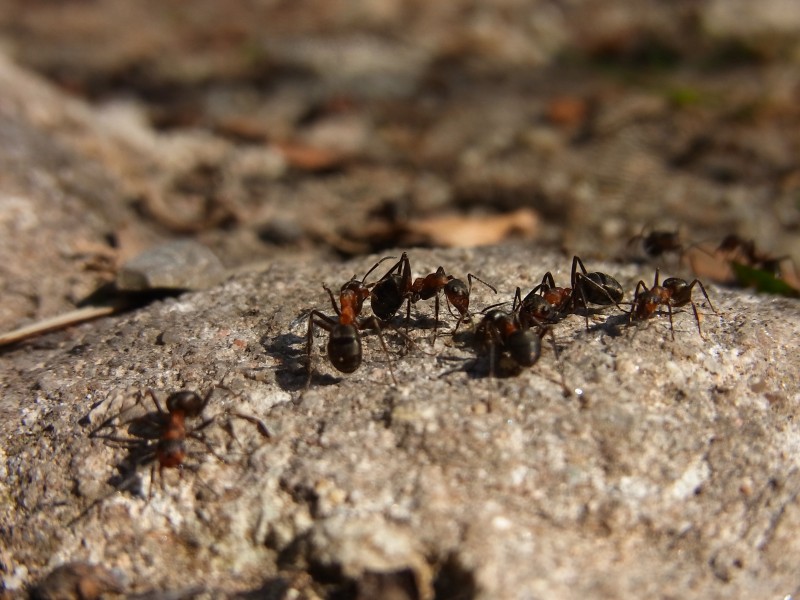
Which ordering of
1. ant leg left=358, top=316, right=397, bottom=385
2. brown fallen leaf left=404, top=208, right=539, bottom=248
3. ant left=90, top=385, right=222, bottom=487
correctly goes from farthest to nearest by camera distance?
brown fallen leaf left=404, top=208, right=539, bottom=248
ant leg left=358, top=316, right=397, bottom=385
ant left=90, top=385, right=222, bottom=487

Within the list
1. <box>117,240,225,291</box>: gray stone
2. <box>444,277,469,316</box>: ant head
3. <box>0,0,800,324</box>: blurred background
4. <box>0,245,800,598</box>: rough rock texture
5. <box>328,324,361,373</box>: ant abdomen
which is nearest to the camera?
<box>0,245,800,598</box>: rough rock texture

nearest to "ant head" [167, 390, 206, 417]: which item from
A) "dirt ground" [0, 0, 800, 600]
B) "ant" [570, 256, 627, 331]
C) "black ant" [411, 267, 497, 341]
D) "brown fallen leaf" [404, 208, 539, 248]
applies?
"dirt ground" [0, 0, 800, 600]

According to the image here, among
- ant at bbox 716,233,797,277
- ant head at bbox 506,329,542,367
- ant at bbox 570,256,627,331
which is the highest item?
ant at bbox 716,233,797,277

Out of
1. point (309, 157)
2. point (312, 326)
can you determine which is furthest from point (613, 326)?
point (309, 157)

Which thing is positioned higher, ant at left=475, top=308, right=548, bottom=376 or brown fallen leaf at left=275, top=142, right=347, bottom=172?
brown fallen leaf at left=275, top=142, right=347, bottom=172

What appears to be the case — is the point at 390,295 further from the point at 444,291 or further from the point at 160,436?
the point at 160,436

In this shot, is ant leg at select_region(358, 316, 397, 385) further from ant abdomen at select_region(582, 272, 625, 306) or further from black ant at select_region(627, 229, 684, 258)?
black ant at select_region(627, 229, 684, 258)

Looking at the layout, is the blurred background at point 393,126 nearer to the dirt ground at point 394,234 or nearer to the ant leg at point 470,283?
the dirt ground at point 394,234
